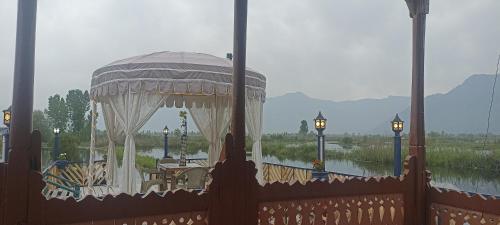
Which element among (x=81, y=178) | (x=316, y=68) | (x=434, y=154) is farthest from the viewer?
(x=316, y=68)

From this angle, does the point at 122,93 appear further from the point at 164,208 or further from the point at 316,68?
the point at 316,68

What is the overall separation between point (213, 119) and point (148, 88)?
1.98m

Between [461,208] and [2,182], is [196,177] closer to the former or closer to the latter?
[461,208]

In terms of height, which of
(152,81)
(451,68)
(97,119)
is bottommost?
(97,119)

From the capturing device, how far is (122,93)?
16.2 feet

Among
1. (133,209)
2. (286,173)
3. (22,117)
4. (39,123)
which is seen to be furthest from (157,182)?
(22,117)

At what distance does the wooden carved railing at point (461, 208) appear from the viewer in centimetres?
281

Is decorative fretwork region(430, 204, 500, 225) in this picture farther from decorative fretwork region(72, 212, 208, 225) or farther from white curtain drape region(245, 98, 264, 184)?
white curtain drape region(245, 98, 264, 184)

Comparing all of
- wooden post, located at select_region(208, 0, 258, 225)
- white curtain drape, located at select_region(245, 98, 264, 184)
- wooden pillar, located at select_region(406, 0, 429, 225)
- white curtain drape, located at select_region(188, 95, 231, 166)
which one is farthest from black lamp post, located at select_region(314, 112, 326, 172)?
wooden post, located at select_region(208, 0, 258, 225)

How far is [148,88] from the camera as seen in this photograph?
489cm

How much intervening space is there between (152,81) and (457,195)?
3421 millimetres

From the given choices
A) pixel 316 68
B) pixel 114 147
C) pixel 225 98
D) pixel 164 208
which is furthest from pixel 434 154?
pixel 316 68

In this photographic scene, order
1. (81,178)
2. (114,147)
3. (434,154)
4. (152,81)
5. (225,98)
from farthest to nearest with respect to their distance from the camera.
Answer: (434,154) < (81,178) < (225,98) < (114,147) < (152,81)

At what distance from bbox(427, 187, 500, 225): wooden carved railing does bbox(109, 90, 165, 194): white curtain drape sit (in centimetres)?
332
